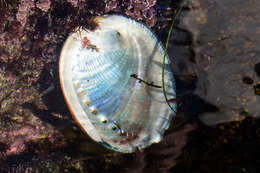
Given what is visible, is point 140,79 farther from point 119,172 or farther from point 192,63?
point 119,172

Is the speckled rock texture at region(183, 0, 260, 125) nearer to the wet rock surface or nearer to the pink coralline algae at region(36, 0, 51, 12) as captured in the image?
the wet rock surface

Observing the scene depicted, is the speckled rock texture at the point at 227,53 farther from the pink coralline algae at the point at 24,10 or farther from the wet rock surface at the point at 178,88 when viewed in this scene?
Answer: the pink coralline algae at the point at 24,10

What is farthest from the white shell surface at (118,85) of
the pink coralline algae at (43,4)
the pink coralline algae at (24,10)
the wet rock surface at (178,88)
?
A: the pink coralline algae at (24,10)

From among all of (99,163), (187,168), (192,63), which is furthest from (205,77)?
(99,163)

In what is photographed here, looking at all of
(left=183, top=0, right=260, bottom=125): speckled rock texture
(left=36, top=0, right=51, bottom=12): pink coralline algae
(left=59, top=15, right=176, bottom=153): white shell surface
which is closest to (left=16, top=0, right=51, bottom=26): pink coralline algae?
(left=36, top=0, right=51, bottom=12): pink coralline algae

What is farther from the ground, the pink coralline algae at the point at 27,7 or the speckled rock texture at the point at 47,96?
the pink coralline algae at the point at 27,7

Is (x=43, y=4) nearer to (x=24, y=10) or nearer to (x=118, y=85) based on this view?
(x=24, y=10)

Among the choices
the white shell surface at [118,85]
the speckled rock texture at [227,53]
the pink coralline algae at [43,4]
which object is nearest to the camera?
the speckled rock texture at [227,53]

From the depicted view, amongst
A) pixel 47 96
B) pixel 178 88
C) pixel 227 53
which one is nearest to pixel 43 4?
pixel 47 96
